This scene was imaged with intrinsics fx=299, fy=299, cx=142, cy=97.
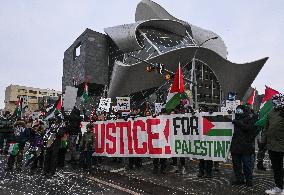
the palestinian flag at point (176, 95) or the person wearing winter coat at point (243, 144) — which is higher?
the palestinian flag at point (176, 95)

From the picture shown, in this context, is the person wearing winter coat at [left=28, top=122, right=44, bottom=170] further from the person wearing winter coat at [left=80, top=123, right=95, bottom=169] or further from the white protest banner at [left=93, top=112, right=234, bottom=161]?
the white protest banner at [left=93, top=112, right=234, bottom=161]

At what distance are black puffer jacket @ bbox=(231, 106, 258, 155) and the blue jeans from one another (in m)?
0.14

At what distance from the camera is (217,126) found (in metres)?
6.96

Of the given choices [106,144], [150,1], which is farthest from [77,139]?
[150,1]

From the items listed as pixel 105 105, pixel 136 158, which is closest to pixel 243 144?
pixel 136 158

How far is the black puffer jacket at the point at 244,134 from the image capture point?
6.23m

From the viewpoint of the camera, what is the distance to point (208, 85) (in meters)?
50.5

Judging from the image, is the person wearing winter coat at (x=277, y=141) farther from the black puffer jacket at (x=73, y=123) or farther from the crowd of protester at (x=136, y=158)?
the black puffer jacket at (x=73, y=123)

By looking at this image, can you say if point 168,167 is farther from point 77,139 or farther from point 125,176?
point 77,139

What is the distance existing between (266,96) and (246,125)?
2163 mm

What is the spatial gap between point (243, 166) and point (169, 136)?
6.91ft

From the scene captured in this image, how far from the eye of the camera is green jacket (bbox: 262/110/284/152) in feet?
18.2

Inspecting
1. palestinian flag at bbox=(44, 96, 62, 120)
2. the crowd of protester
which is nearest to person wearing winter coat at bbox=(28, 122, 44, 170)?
the crowd of protester

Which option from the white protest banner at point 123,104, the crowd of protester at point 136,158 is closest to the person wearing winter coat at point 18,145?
the crowd of protester at point 136,158
